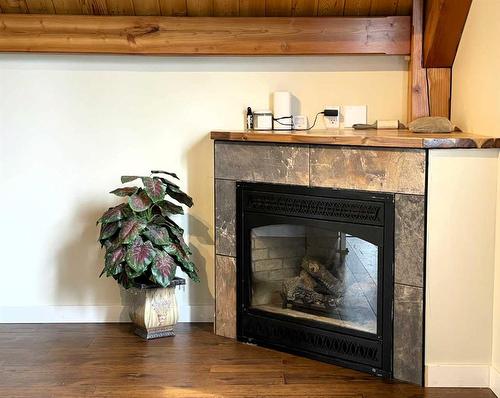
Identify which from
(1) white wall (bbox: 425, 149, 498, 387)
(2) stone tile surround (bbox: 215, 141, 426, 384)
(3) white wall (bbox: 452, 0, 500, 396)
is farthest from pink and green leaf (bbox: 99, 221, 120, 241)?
(3) white wall (bbox: 452, 0, 500, 396)

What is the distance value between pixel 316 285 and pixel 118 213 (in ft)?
3.37

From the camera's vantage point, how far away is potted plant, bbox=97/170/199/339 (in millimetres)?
3568

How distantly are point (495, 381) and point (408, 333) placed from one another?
15.6 inches

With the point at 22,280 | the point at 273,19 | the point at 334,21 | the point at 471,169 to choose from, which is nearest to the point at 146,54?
the point at 273,19

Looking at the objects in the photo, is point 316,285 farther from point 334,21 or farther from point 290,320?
point 334,21

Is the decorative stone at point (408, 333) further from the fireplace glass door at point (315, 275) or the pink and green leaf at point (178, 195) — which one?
the pink and green leaf at point (178, 195)

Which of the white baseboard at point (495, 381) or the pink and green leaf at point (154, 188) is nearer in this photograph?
the white baseboard at point (495, 381)

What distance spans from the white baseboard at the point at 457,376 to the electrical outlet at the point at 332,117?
1382mm

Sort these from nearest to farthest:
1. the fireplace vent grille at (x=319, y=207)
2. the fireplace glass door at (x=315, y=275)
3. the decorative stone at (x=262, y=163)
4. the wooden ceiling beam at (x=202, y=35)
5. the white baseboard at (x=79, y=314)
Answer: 1. the fireplace vent grille at (x=319, y=207)
2. the fireplace glass door at (x=315, y=275)
3. the decorative stone at (x=262, y=163)
4. the wooden ceiling beam at (x=202, y=35)
5. the white baseboard at (x=79, y=314)

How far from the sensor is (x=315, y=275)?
3.57 meters

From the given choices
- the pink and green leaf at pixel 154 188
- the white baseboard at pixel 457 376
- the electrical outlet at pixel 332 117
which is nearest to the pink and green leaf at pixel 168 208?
the pink and green leaf at pixel 154 188

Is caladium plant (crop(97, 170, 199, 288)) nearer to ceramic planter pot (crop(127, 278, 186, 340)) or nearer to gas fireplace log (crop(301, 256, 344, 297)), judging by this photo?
ceramic planter pot (crop(127, 278, 186, 340))

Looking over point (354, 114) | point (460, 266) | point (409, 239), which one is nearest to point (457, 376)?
point (460, 266)

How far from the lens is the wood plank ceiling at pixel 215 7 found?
12.3 ft
